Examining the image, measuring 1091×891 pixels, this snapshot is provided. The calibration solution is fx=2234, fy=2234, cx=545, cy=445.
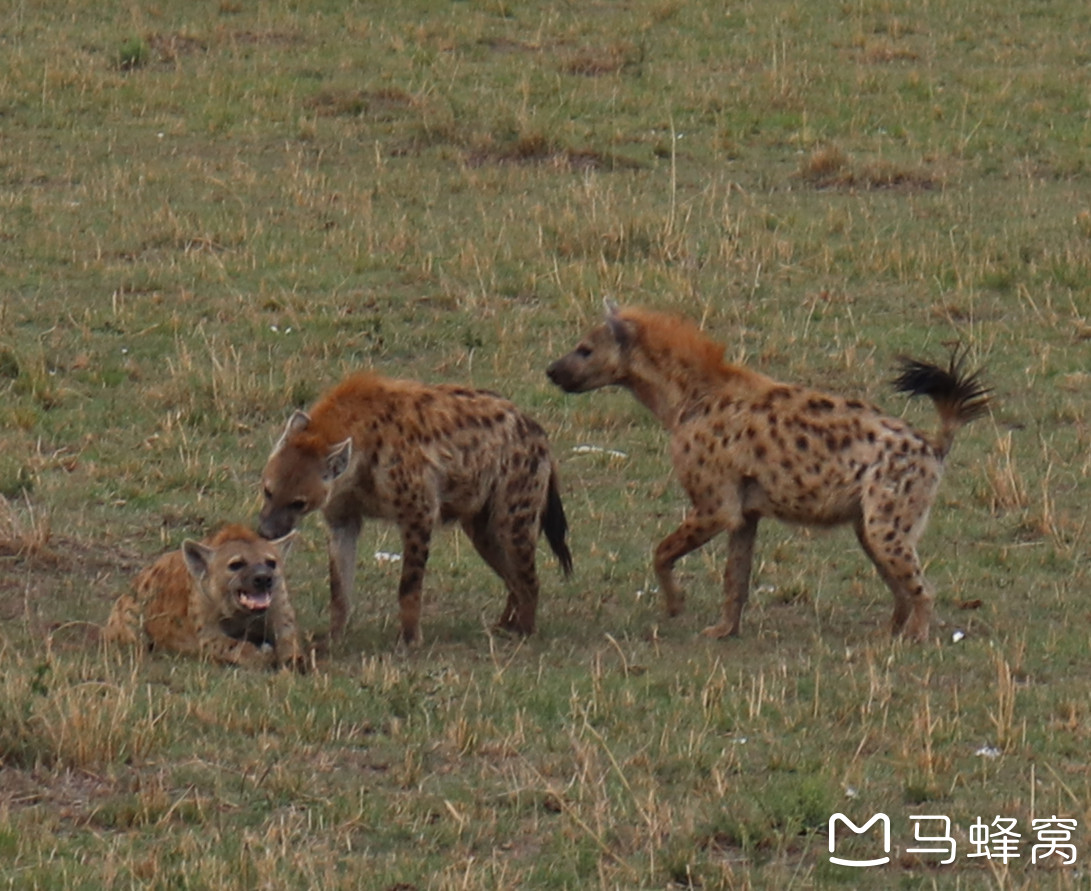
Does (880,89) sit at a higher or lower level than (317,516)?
higher

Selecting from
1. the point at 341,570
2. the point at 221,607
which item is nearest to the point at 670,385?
the point at 341,570

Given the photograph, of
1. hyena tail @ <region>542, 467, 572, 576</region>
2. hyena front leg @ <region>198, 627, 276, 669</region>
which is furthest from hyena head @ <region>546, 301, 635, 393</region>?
hyena front leg @ <region>198, 627, 276, 669</region>

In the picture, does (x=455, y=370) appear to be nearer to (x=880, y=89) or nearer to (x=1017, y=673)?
(x=1017, y=673)

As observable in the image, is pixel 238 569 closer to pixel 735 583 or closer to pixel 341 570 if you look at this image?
pixel 341 570

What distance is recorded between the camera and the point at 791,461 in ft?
26.0

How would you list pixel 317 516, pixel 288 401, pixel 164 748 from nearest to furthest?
pixel 164 748
pixel 317 516
pixel 288 401

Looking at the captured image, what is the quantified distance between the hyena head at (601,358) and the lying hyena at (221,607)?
171 cm

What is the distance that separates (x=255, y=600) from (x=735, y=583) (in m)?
1.77

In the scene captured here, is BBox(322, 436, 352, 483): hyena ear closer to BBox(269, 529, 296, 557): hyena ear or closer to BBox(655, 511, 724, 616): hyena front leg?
BBox(269, 529, 296, 557): hyena ear

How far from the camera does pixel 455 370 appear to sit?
37.6 feet

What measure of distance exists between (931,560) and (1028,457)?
1526mm

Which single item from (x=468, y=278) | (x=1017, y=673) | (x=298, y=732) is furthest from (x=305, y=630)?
(x=468, y=278)

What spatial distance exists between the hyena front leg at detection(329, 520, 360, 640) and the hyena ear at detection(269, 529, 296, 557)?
36cm

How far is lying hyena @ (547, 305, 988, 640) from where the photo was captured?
781 centimetres
